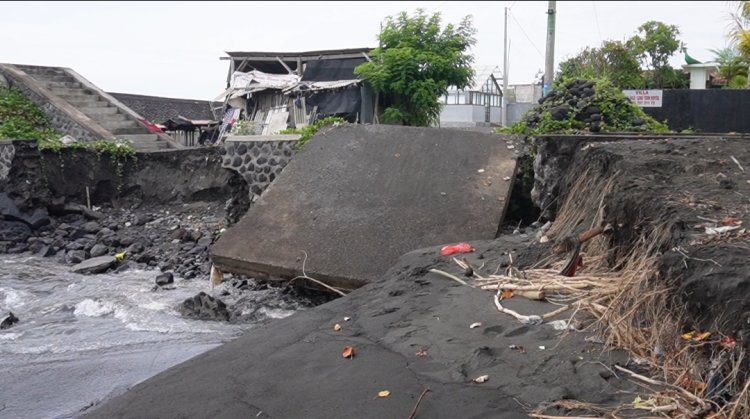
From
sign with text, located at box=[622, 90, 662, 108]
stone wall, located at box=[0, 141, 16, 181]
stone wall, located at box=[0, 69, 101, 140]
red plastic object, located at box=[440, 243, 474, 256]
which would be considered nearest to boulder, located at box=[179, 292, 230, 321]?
red plastic object, located at box=[440, 243, 474, 256]

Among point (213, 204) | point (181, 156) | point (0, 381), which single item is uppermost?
point (181, 156)

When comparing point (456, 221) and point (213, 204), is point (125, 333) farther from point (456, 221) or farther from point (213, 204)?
point (213, 204)

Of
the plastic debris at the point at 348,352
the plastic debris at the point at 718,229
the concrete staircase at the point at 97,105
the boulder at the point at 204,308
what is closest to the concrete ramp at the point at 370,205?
the boulder at the point at 204,308

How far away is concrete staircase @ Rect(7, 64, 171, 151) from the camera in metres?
17.9

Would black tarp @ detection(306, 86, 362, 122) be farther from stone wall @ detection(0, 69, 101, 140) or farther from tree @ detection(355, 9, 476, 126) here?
stone wall @ detection(0, 69, 101, 140)

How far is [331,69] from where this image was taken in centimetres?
2072

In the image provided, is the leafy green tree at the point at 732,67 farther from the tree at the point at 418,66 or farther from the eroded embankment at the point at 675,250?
the eroded embankment at the point at 675,250

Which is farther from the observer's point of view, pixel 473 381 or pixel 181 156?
pixel 181 156

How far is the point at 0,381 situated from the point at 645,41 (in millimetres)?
19588

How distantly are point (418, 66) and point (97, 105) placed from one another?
30.0ft

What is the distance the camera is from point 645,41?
2112 centimetres

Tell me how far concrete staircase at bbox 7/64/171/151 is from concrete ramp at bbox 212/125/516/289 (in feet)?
28.2

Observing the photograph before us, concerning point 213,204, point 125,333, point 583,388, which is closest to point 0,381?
point 125,333

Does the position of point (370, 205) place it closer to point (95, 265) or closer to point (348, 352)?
point (348, 352)
